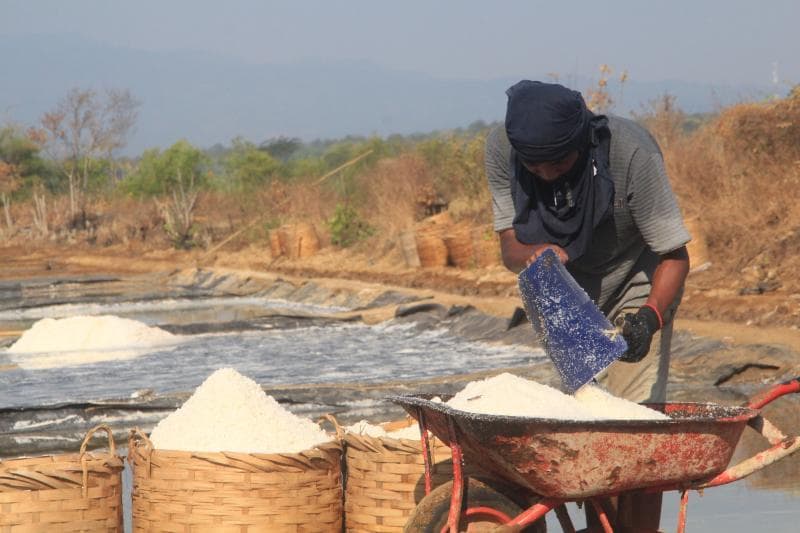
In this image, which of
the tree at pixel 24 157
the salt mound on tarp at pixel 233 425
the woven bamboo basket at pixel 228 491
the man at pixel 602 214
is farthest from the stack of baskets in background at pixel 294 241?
the tree at pixel 24 157

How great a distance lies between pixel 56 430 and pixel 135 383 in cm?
238

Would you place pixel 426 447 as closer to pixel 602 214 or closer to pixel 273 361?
pixel 602 214

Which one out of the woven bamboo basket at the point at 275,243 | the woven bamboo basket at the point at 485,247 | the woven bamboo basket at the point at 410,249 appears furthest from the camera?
the woven bamboo basket at the point at 275,243

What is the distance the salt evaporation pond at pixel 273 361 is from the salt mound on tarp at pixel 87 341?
80 mm

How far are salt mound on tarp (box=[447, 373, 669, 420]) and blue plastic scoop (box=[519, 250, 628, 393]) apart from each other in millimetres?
66

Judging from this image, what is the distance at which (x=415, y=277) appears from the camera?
1630 centimetres

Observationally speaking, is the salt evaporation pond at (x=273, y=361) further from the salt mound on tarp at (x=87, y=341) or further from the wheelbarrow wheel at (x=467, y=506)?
the wheelbarrow wheel at (x=467, y=506)

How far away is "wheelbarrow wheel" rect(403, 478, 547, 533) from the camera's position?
3.09 meters

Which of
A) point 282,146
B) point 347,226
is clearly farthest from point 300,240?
point 282,146

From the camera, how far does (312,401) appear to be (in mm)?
7359

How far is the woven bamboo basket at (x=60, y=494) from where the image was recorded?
338 cm

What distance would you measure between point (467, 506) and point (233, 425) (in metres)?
0.88

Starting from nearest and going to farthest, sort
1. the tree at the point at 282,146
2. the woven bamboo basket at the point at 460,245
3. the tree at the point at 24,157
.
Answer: the woven bamboo basket at the point at 460,245 < the tree at the point at 24,157 < the tree at the point at 282,146

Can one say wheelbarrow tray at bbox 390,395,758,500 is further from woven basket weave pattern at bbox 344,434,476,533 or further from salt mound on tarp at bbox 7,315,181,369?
salt mound on tarp at bbox 7,315,181,369
